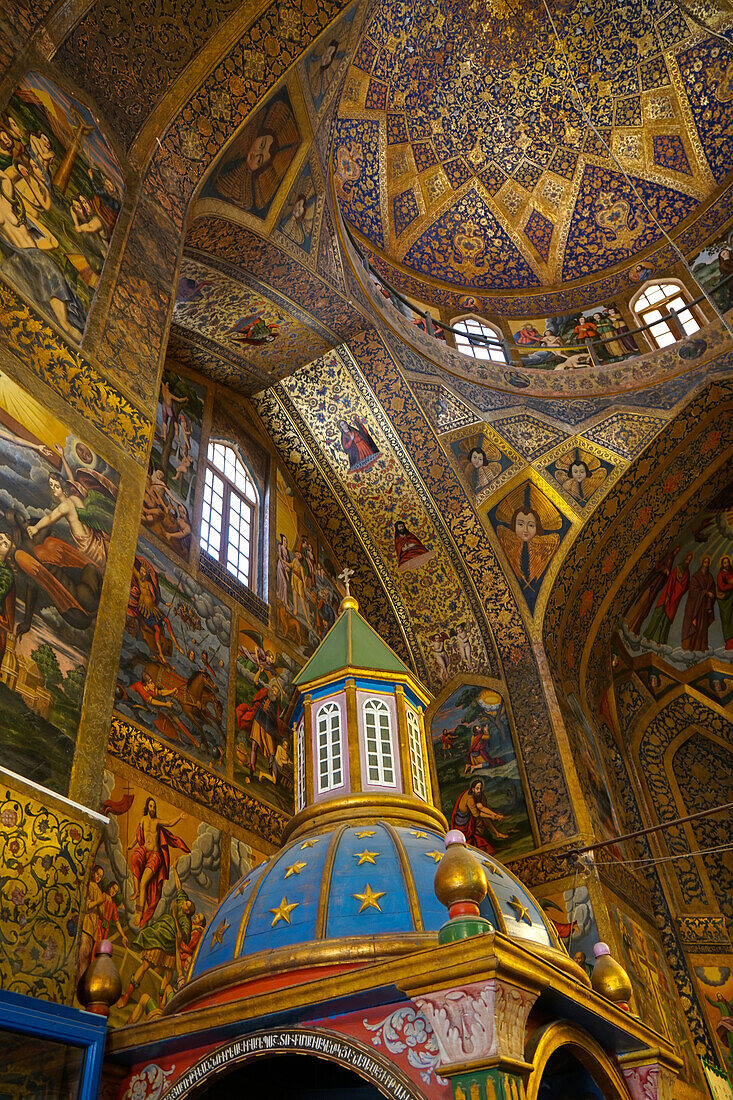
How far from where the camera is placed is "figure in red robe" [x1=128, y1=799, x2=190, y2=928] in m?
6.89

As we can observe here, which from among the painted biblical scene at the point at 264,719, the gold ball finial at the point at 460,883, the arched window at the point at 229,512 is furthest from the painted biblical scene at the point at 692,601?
the gold ball finial at the point at 460,883

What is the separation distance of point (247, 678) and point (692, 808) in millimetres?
8015

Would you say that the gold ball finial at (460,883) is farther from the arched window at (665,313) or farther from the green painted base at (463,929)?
the arched window at (665,313)

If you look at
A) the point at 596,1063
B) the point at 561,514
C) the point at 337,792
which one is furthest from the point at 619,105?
the point at 596,1063

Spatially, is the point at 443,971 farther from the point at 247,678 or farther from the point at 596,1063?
the point at 247,678

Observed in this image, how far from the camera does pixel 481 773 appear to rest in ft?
38.0

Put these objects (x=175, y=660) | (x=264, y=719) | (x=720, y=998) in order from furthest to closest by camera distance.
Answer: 1. (x=720, y=998)
2. (x=264, y=719)
3. (x=175, y=660)

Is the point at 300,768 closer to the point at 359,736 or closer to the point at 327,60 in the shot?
the point at 359,736

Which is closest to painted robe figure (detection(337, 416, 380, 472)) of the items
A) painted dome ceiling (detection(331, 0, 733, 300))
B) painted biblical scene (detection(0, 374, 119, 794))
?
painted dome ceiling (detection(331, 0, 733, 300))

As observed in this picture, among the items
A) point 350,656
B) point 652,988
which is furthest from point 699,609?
point 350,656

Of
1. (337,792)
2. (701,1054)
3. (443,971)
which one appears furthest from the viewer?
(701,1054)

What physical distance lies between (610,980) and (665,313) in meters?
12.1

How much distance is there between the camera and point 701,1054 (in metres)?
10.7

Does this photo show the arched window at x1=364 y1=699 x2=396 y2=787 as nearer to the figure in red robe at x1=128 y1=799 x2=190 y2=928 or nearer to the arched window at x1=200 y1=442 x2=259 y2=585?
the figure in red robe at x1=128 y1=799 x2=190 y2=928
